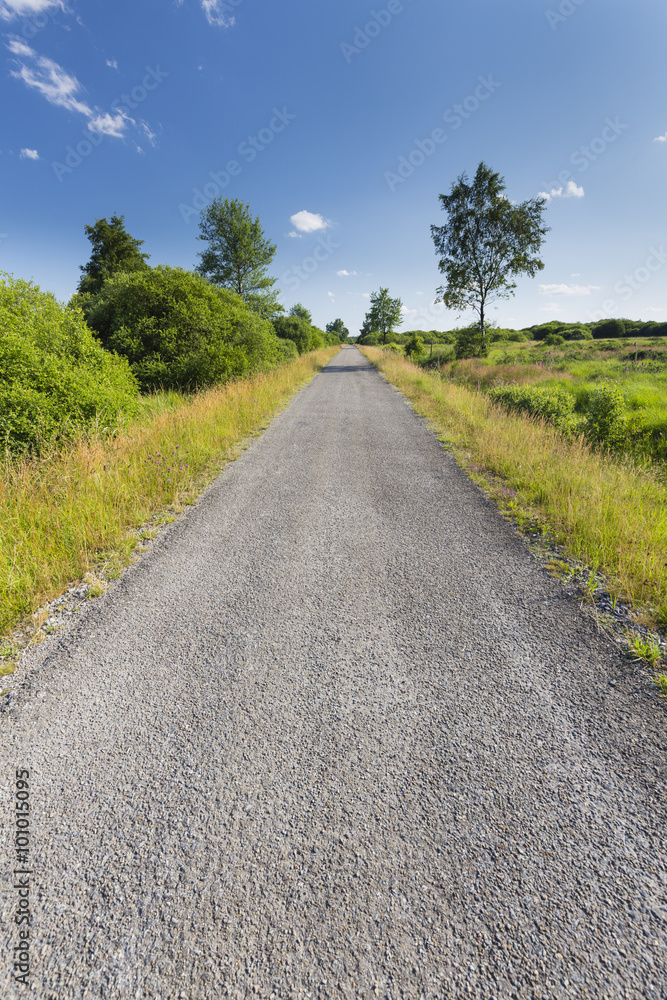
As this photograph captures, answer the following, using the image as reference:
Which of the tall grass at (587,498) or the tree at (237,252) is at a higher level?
the tree at (237,252)

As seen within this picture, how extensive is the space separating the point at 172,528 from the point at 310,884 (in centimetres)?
375

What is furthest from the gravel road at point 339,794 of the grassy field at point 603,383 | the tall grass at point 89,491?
the grassy field at point 603,383

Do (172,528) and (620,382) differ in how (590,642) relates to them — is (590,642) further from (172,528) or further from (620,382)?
(620,382)

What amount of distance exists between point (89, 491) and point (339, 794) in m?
4.26

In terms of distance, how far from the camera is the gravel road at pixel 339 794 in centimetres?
133

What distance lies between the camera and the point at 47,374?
6.11m

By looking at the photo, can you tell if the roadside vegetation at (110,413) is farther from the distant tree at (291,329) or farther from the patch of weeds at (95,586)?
the distant tree at (291,329)

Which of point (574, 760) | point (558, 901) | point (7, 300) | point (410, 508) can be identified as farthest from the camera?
point (7, 300)

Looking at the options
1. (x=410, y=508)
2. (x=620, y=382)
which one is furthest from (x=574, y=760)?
(x=620, y=382)

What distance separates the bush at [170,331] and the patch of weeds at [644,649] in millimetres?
11807

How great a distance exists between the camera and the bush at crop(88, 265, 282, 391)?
11.3m

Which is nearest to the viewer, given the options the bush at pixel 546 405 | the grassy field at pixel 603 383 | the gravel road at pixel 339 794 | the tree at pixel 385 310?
the gravel road at pixel 339 794

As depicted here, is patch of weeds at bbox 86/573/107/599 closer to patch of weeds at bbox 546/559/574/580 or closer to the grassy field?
patch of weeds at bbox 546/559/574/580

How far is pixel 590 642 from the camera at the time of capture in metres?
2.72
